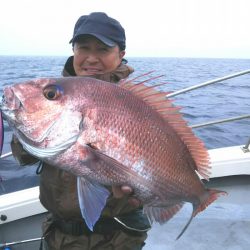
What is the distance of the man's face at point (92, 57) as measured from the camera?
7.83 ft

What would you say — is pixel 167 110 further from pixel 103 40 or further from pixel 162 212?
pixel 103 40

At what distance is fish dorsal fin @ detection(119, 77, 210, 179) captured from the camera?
179 cm

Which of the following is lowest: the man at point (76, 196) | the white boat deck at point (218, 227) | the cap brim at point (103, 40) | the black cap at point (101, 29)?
the white boat deck at point (218, 227)

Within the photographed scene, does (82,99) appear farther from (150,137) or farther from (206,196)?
(206,196)

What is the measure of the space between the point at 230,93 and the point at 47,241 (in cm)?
1352

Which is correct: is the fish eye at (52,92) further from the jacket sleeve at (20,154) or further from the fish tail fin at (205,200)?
the fish tail fin at (205,200)

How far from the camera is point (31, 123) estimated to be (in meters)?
1.58

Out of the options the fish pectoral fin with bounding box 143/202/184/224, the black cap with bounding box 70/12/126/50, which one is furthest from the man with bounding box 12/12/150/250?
the fish pectoral fin with bounding box 143/202/184/224

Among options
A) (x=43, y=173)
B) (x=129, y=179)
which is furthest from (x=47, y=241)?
(x=129, y=179)

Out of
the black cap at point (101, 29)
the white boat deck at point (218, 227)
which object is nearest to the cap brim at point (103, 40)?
the black cap at point (101, 29)

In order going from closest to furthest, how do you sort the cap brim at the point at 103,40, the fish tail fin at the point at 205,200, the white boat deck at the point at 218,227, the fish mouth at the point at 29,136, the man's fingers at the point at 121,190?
the fish mouth at the point at 29,136, the man's fingers at the point at 121,190, the fish tail fin at the point at 205,200, the cap brim at the point at 103,40, the white boat deck at the point at 218,227

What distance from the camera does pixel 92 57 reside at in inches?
93.6

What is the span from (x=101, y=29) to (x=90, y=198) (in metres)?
1.15

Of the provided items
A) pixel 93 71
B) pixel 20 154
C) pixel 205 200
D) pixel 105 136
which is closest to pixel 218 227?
pixel 205 200
